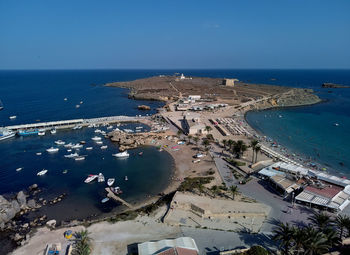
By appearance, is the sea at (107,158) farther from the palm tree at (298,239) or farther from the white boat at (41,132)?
the palm tree at (298,239)

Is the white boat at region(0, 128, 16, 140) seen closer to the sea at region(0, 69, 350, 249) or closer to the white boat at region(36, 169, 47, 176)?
the sea at region(0, 69, 350, 249)

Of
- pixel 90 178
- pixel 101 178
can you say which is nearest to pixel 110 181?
pixel 101 178

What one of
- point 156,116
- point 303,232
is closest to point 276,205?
point 303,232

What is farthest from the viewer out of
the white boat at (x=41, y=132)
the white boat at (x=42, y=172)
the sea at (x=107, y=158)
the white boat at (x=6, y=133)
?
the white boat at (x=41, y=132)

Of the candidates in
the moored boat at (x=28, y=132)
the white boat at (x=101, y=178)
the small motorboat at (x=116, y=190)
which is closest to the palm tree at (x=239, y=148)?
the small motorboat at (x=116, y=190)

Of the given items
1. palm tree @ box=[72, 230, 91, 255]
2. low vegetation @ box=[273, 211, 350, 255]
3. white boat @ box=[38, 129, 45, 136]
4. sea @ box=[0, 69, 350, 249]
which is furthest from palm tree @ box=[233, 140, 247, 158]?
white boat @ box=[38, 129, 45, 136]

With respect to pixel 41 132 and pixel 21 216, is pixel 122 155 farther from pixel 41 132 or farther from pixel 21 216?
pixel 41 132
